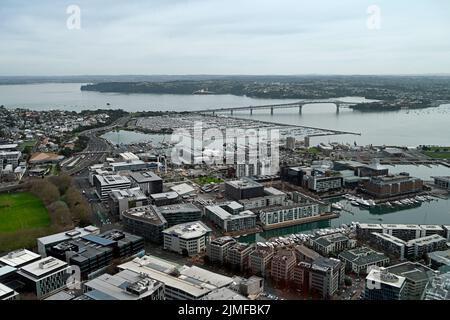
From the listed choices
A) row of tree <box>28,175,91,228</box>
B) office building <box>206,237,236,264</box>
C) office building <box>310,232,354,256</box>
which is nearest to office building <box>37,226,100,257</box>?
row of tree <box>28,175,91,228</box>

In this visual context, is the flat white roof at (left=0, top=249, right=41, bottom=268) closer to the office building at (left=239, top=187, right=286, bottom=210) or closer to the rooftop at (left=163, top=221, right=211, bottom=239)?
the rooftop at (left=163, top=221, right=211, bottom=239)

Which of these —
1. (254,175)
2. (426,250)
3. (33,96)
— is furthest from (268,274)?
(33,96)

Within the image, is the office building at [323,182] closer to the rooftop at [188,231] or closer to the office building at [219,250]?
the rooftop at [188,231]

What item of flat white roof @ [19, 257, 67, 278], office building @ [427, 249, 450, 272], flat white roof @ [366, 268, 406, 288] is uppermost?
flat white roof @ [366, 268, 406, 288]

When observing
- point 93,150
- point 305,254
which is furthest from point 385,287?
point 93,150
